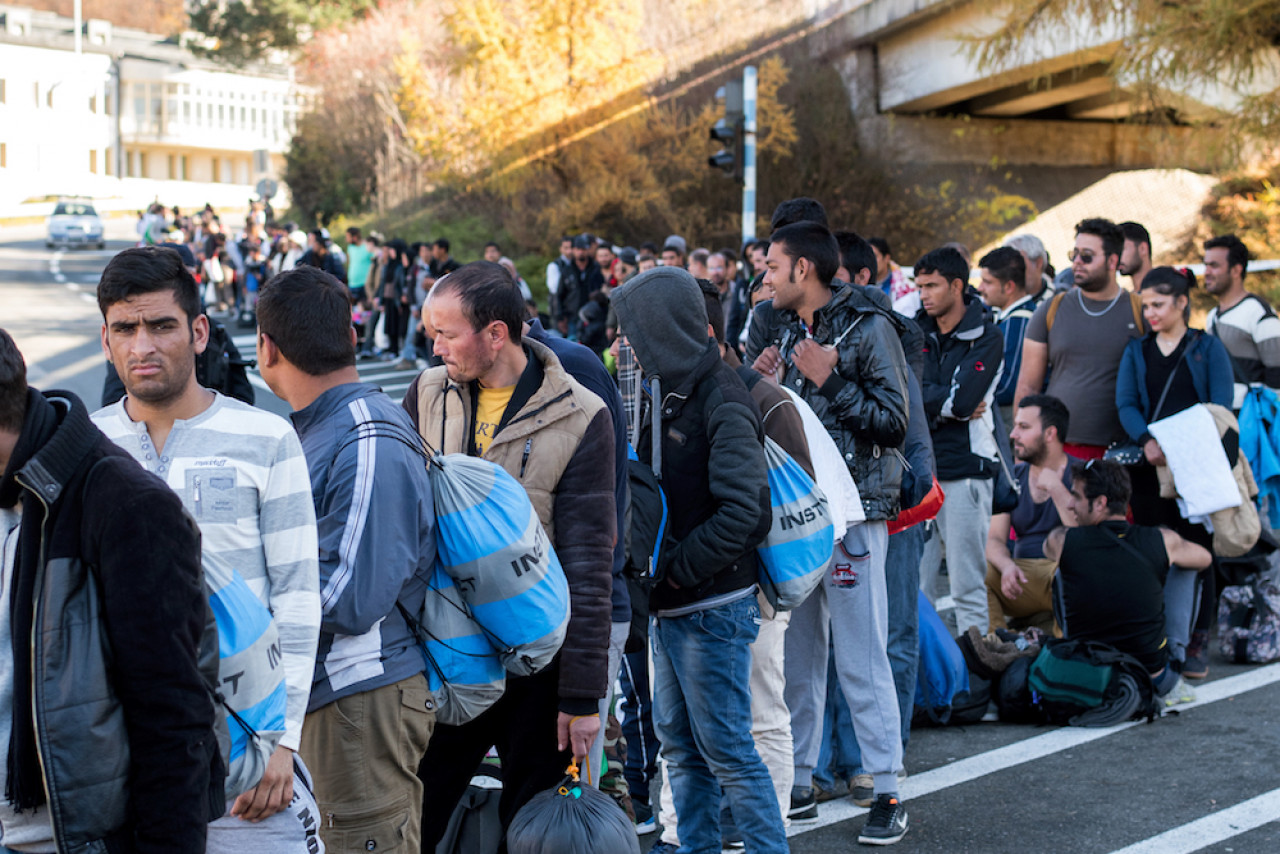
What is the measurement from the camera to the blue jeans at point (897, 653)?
4.86 m

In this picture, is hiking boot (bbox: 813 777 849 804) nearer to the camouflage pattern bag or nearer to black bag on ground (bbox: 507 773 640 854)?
black bag on ground (bbox: 507 773 640 854)

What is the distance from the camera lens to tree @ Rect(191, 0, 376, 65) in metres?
54.1

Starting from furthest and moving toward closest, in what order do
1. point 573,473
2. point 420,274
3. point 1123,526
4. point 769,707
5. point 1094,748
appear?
point 420,274, point 1123,526, point 1094,748, point 769,707, point 573,473

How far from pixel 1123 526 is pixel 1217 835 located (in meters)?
1.63

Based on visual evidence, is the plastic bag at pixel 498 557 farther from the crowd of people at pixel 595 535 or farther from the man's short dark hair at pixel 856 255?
the man's short dark hair at pixel 856 255

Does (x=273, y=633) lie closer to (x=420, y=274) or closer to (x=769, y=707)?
(x=769, y=707)

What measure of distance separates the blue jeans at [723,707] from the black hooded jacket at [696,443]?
3.7 inches

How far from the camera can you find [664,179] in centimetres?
2656

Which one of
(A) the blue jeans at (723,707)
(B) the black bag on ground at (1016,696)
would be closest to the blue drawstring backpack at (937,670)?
(B) the black bag on ground at (1016,696)

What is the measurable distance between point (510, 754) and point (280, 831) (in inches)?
39.4

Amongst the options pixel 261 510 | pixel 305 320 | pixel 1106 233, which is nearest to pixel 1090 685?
pixel 1106 233

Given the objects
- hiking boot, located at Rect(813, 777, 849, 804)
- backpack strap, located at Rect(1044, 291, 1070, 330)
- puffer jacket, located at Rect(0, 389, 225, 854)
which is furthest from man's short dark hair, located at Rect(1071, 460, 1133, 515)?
puffer jacket, located at Rect(0, 389, 225, 854)

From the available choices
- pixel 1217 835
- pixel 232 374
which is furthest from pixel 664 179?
pixel 1217 835

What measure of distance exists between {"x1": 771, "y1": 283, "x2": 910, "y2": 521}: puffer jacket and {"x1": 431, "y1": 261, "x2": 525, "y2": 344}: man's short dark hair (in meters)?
1.49
